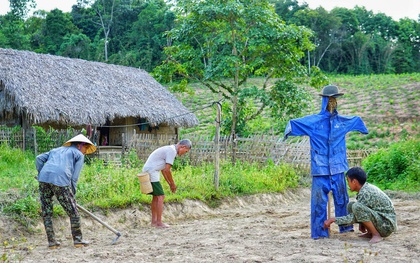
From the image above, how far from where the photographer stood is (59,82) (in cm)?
1698

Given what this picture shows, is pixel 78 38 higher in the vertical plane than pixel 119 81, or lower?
higher

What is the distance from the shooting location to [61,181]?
19.9 feet

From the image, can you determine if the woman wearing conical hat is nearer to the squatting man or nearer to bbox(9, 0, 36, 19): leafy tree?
the squatting man

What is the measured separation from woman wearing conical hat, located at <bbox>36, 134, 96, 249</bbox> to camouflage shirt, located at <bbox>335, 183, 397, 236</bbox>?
3.36 meters

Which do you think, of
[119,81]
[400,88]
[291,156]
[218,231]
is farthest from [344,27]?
[218,231]

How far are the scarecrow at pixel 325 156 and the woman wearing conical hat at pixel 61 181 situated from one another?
107 inches

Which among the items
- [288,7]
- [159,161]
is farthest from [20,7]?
[159,161]

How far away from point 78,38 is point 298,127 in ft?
112

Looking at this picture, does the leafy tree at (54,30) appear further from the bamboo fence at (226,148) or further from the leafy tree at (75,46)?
the bamboo fence at (226,148)

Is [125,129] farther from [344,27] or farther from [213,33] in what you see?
[344,27]

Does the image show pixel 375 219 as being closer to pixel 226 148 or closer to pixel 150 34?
pixel 226 148

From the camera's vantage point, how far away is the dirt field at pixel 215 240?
5.46 meters

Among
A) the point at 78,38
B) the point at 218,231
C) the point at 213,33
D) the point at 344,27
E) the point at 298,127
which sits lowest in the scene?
the point at 218,231

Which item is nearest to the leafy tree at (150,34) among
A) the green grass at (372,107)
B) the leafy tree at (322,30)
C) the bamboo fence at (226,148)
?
the green grass at (372,107)
